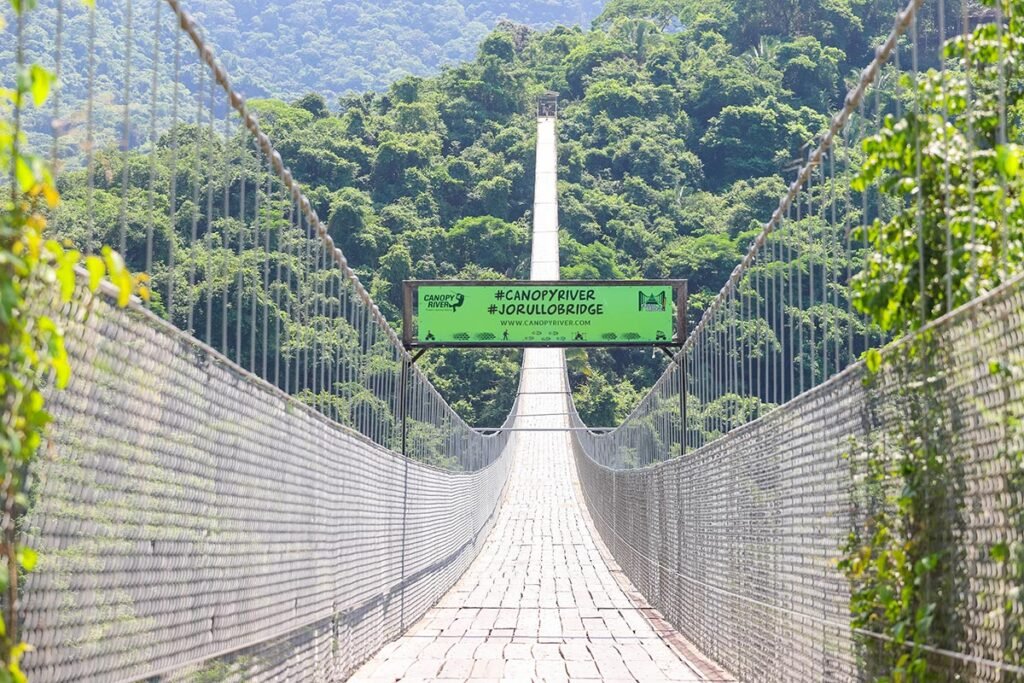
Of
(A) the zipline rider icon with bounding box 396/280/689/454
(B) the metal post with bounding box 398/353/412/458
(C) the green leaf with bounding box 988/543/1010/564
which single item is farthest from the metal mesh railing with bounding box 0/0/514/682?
(A) the zipline rider icon with bounding box 396/280/689/454

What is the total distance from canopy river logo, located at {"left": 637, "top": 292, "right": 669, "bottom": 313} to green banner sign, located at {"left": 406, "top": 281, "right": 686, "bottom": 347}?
302 millimetres

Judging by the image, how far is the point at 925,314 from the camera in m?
4.94

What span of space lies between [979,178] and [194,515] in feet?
8.51

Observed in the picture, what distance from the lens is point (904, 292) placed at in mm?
5094

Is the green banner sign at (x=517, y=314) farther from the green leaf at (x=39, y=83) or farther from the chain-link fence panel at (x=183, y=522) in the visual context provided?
the green leaf at (x=39, y=83)

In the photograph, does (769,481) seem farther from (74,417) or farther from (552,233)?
(552,233)

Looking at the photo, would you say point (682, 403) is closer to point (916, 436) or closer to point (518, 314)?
point (518, 314)

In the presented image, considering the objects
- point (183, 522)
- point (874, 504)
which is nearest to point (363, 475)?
point (183, 522)

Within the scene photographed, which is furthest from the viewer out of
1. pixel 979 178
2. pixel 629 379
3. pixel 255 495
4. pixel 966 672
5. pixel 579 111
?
pixel 579 111

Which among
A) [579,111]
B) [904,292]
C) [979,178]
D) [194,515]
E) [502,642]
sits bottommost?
[502,642]

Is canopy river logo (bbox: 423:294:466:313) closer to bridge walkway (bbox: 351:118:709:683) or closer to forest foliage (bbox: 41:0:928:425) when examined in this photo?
bridge walkway (bbox: 351:118:709:683)

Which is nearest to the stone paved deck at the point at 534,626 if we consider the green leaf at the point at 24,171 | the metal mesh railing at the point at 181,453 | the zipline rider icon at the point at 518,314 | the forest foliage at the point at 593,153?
the metal mesh railing at the point at 181,453

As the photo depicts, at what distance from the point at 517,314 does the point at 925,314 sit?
16.0 metres

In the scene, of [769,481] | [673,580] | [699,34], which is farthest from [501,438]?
[699,34]
